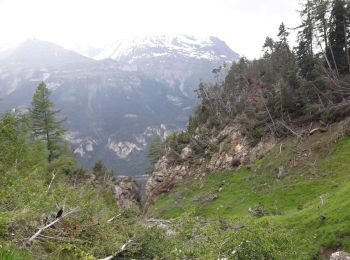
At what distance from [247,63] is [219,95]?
17.9 meters

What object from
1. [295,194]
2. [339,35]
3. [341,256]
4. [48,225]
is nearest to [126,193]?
[295,194]

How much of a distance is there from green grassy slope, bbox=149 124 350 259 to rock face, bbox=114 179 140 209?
16.5m

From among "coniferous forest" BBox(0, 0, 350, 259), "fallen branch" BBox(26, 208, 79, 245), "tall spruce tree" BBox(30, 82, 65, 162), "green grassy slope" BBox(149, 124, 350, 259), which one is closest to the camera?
"fallen branch" BBox(26, 208, 79, 245)

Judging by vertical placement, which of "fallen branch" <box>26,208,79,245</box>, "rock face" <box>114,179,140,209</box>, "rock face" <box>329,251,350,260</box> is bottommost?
"rock face" <box>114,179,140,209</box>

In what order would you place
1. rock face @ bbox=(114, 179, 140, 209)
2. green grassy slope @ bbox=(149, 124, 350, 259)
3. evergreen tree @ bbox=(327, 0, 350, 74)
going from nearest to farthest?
1. green grassy slope @ bbox=(149, 124, 350, 259)
2. evergreen tree @ bbox=(327, 0, 350, 74)
3. rock face @ bbox=(114, 179, 140, 209)

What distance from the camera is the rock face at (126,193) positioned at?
8321cm

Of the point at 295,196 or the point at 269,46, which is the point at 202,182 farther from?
the point at 269,46

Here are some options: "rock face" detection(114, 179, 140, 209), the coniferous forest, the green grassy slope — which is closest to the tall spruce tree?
the coniferous forest

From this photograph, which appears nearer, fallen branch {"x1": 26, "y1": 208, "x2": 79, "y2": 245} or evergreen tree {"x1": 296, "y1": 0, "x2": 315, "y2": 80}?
fallen branch {"x1": 26, "y1": 208, "x2": 79, "y2": 245}

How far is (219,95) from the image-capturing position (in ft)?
312

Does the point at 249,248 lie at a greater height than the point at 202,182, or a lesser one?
greater

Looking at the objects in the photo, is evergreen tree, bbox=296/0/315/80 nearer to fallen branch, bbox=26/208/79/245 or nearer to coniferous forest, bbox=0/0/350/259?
coniferous forest, bbox=0/0/350/259

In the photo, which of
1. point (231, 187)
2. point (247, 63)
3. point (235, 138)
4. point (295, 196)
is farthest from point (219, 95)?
point (295, 196)

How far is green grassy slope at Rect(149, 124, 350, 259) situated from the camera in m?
25.8
